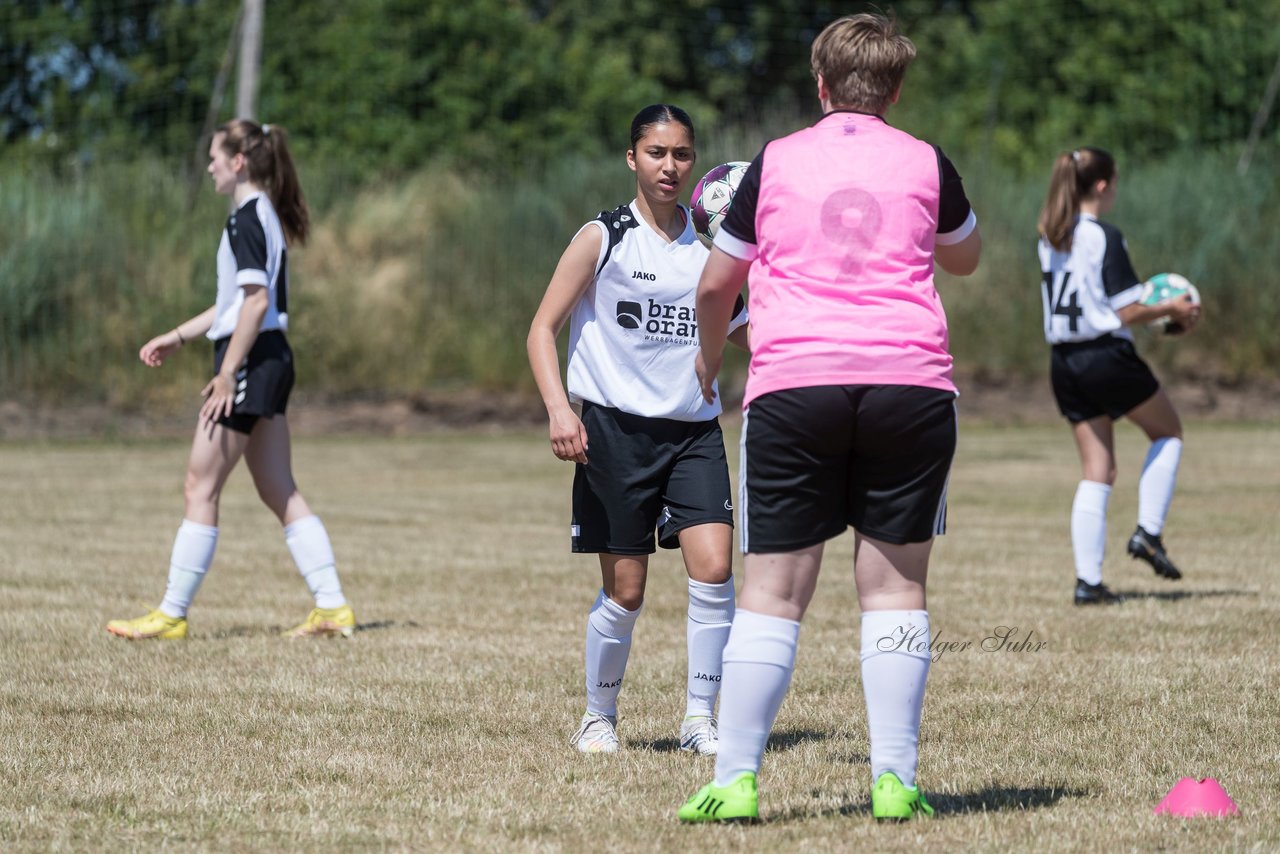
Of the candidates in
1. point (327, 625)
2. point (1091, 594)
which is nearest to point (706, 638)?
point (327, 625)

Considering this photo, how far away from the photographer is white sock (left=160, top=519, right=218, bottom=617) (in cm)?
778

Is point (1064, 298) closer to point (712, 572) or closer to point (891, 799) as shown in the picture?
point (712, 572)

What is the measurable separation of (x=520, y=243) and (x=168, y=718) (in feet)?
62.3

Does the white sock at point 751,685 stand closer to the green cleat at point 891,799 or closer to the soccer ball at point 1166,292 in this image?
the green cleat at point 891,799

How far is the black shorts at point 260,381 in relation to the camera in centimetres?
757

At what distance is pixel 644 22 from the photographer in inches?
1699

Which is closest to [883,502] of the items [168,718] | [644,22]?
[168,718]

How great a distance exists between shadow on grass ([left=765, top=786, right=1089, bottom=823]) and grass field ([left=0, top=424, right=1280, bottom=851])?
17mm

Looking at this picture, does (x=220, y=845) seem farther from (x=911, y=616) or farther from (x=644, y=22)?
(x=644, y=22)

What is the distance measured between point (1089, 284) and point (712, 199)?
394 cm

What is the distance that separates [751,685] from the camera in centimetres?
432

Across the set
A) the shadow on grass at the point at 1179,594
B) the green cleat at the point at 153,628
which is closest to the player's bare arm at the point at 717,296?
the green cleat at the point at 153,628

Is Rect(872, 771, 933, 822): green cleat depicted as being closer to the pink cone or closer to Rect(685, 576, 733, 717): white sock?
the pink cone

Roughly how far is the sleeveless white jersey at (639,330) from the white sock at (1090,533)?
3.89 metres
